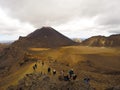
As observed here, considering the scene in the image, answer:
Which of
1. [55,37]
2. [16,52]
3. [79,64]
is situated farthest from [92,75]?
[55,37]

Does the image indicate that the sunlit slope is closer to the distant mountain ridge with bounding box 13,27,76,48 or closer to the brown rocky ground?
the brown rocky ground

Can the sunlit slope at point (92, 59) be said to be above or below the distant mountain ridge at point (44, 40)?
below

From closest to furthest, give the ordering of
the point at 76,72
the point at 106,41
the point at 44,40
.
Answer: the point at 76,72, the point at 106,41, the point at 44,40

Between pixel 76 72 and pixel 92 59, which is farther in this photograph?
pixel 92 59

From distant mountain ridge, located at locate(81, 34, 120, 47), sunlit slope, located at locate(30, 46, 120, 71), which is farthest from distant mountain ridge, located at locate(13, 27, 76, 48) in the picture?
sunlit slope, located at locate(30, 46, 120, 71)

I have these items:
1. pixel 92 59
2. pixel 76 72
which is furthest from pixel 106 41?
pixel 76 72

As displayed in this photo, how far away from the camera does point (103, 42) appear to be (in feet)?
408

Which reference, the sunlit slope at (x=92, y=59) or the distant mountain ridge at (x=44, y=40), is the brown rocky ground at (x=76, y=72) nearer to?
the sunlit slope at (x=92, y=59)

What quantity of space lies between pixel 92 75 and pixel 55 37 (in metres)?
87.9

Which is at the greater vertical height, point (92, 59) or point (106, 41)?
point (106, 41)

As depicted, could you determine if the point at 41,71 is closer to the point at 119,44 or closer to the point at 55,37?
the point at 119,44

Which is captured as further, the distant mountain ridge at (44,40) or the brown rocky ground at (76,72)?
the distant mountain ridge at (44,40)

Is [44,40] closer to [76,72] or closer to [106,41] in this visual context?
[106,41]

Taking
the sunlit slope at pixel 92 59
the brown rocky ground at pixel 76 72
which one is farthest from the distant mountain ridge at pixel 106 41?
the sunlit slope at pixel 92 59
